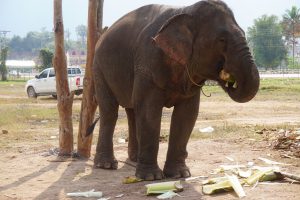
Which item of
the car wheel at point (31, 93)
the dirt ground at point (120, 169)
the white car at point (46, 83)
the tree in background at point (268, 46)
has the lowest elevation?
the dirt ground at point (120, 169)

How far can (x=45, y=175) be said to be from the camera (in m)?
8.56

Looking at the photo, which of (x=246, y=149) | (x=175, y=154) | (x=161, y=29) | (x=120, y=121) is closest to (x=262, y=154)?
(x=246, y=149)

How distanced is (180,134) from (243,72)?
196 cm

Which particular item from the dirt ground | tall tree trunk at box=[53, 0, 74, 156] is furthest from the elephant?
tall tree trunk at box=[53, 0, 74, 156]

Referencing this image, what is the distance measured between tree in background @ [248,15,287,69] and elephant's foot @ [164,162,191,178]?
3265 inches

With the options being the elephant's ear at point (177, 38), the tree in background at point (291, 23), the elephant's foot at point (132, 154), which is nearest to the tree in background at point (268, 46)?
the tree in background at point (291, 23)

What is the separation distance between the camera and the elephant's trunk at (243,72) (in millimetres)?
6113

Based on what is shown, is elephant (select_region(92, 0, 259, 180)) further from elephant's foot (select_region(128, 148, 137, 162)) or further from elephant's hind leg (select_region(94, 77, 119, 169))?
elephant's foot (select_region(128, 148, 137, 162))

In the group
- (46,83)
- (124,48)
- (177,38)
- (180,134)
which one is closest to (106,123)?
(124,48)

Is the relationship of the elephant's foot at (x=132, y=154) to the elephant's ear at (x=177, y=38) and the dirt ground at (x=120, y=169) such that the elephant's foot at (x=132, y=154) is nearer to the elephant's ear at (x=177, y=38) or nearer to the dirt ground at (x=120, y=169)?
the dirt ground at (x=120, y=169)

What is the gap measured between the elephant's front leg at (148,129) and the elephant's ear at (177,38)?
70cm

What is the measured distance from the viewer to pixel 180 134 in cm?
780

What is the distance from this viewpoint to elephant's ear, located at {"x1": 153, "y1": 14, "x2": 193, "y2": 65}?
6.82 m

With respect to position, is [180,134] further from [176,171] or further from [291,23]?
[291,23]
